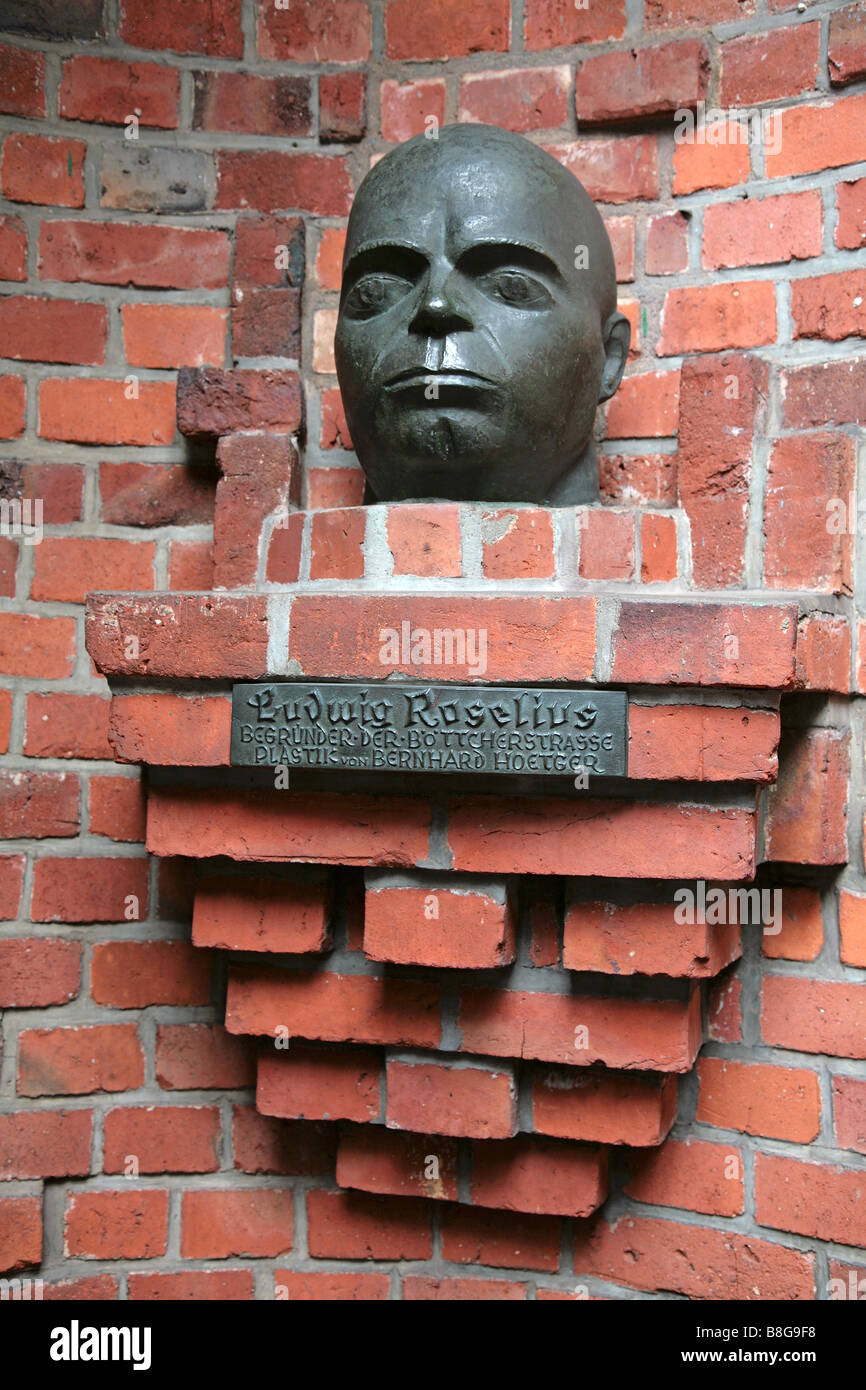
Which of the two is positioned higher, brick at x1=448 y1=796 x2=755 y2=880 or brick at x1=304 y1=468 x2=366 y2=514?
brick at x1=304 y1=468 x2=366 y2=514

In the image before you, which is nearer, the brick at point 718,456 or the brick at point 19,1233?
the brick at point 718,456

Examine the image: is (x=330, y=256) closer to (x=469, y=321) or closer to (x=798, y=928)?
(x=469, y=321)

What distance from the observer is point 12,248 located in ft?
5.01

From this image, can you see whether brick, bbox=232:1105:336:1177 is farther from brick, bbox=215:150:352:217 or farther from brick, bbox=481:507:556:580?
brick, bbox=215:150:352:217

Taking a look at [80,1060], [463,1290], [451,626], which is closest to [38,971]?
[80,1060]

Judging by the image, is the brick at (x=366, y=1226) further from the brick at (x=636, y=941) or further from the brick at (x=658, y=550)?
the brick at (x=658, y=550)

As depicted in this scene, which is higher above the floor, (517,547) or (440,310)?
(440,310)

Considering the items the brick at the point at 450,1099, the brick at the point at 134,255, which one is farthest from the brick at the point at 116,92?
the brick at the point at 450,1099

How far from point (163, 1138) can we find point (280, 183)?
4.28 feet

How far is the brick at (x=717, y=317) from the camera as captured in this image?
1.43m

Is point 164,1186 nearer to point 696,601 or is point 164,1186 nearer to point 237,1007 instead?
point 237,1007

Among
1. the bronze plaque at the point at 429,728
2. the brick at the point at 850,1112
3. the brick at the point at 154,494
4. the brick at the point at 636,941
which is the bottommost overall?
the brick at the point at 850,1112

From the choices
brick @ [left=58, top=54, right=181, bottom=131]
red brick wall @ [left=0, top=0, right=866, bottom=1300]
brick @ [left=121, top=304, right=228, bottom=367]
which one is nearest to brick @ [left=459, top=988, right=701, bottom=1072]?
red brick wall @ [left=0, top=0, right=866, bottom=1300]

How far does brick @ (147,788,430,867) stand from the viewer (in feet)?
3.78
